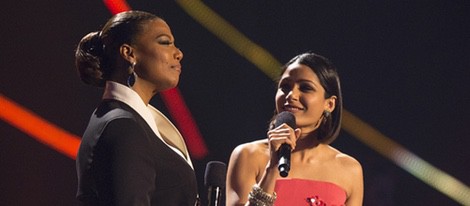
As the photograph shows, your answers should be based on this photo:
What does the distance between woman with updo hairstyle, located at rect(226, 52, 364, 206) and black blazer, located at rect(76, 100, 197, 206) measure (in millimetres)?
887

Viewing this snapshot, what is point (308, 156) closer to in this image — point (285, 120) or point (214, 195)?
point (285, 120)

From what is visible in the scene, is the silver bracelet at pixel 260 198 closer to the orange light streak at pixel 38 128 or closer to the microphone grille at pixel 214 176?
the microphone grille at pixel 214 176

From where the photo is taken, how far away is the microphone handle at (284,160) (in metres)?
2.00

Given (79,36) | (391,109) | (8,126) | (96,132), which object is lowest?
(8,126)

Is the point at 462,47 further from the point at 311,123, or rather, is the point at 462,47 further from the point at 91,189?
the point at 91,189

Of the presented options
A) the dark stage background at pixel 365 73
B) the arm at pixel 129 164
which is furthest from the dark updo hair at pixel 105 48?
the dark stage background at pixel 365 73

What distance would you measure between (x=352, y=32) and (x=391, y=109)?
42cm

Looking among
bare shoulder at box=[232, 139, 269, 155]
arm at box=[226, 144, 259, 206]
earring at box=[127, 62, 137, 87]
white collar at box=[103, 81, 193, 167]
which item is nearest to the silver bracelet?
Answer: arm at box=[226, 144, 259, 206]

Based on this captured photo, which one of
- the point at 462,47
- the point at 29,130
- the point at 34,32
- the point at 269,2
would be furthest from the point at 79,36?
the point at 462,47

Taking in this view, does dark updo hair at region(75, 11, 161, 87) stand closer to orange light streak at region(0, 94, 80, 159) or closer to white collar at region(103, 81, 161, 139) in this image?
white collar at region(103, 81, 161, 139)

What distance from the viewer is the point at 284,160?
2016 mm

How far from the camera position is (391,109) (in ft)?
11.8

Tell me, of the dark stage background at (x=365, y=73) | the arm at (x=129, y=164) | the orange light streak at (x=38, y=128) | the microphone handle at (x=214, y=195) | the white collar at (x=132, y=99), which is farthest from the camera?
the dark stage background at (x=365, y=73)

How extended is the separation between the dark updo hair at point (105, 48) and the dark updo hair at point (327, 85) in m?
1.03
